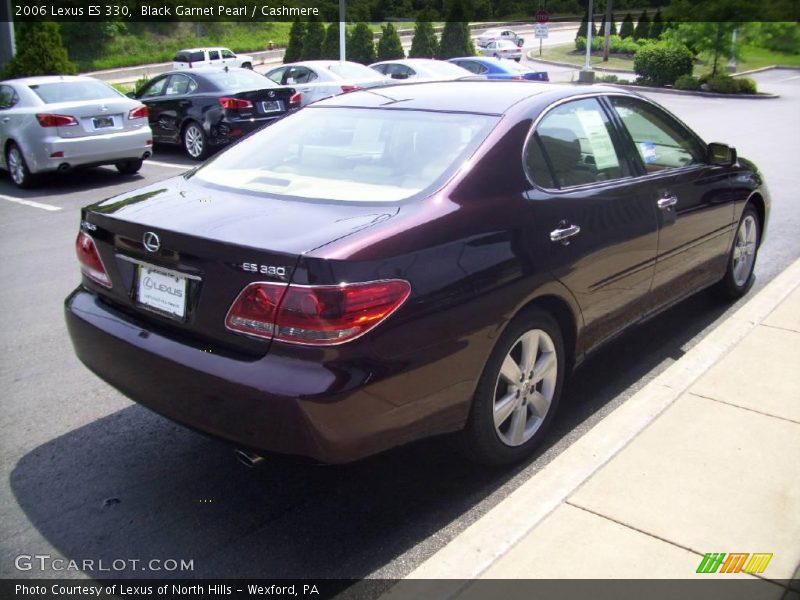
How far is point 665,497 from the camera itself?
3.24 meters

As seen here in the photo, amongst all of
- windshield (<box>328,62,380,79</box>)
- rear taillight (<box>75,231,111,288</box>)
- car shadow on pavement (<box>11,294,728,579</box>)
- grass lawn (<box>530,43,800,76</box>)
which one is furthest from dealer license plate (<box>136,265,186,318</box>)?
grass lawn (<box>530,43,800,76</box>)

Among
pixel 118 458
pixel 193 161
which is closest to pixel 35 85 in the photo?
pixel 193 161

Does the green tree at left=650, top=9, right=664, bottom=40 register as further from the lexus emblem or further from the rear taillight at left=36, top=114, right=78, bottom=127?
the lexus emblem

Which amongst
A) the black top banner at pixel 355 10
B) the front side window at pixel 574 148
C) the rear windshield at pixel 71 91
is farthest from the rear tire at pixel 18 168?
the front side window at pixel 574 148

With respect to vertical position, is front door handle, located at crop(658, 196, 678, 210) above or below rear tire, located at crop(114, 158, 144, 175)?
above

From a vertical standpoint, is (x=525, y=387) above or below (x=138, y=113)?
below

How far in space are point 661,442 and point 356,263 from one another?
69.1 inches

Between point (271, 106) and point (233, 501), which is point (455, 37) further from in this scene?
point (233, 501)

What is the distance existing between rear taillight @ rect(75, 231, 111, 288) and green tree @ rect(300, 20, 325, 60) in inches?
1354

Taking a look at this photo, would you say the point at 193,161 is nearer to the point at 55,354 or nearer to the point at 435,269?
the point at 55,354

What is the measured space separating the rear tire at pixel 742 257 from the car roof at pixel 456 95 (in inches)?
69.0

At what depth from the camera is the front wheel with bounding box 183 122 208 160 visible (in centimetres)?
1346

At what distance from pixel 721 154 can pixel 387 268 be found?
3.26 meters

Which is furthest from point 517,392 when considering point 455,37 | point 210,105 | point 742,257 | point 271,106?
point 455,37
